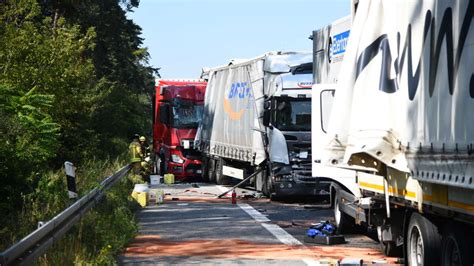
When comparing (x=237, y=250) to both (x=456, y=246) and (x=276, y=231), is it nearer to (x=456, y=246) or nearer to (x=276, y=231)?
(x=276, y=231)

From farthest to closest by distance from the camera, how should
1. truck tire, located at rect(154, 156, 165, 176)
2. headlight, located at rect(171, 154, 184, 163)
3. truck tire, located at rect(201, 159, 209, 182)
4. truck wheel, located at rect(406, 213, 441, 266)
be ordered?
truck tire, located at rect(154, 156, 165, 176) < headlight, located at rect(171, 154, 184, 163) < truck tire, located at rect(201, 159, 209, 182) < truck wheel, located at rect(406, 213, 441, 266)

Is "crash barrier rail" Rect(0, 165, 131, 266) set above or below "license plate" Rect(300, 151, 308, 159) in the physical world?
below

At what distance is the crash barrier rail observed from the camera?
8.52 metres

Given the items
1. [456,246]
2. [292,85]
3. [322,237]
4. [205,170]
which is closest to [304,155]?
[292,85]

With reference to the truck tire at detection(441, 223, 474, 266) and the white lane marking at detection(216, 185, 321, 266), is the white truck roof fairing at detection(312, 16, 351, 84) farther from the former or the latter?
the truck tire at detection(441, 223, 474, 266)

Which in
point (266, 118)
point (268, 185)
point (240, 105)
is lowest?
point (268, 185)

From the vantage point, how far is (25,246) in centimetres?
904

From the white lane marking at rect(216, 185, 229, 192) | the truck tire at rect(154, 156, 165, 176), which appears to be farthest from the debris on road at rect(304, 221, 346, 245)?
the truck tire at rect(154, 156, 165, 176)

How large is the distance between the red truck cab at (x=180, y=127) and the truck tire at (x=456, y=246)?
995 inches

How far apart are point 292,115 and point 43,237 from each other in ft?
44.4

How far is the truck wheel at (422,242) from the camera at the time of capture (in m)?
9.59

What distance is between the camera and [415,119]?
8.98 m

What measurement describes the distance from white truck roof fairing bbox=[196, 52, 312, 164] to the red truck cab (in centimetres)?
68

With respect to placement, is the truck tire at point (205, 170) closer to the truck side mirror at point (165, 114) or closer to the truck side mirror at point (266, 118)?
the truck side mirror at point (165, 114)
